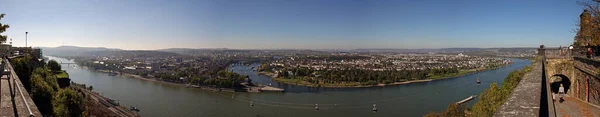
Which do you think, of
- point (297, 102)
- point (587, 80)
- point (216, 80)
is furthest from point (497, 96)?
point (216, 80)

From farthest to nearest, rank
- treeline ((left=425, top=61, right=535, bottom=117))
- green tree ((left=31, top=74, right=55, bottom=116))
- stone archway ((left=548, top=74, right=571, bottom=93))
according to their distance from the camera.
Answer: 1. stone archway ((left=548, top=74, right=571, bottom=93))
2. green tree ((left=31, top=74, right=55, bottom=116))
3. treeline ((left=425, top=61, right=535, bottom=117))

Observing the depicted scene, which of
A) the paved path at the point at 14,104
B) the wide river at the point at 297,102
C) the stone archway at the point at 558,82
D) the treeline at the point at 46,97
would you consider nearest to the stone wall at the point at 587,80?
the stone archway at the point at 558,82

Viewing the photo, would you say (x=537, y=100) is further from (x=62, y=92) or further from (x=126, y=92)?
(x=126, y=92)

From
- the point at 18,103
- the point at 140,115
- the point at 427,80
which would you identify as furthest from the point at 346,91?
the point at 18,103

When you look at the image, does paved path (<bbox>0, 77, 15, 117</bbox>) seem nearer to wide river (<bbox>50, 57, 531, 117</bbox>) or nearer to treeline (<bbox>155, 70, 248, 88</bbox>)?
wide river (<bbox>50, 57, 531, 117</bbox>)

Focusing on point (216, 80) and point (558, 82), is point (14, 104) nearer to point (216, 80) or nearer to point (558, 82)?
point (558, 82)

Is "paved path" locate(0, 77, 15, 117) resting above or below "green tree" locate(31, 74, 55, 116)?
above

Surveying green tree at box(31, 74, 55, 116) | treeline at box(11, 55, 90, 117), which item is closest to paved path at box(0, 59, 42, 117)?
treeline at box(11, 55, 90, 117)
